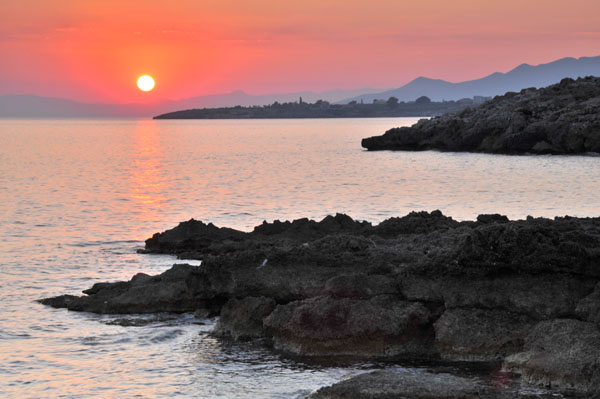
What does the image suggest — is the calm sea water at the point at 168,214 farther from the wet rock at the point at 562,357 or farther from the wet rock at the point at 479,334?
the wet rock at the point at 562,357

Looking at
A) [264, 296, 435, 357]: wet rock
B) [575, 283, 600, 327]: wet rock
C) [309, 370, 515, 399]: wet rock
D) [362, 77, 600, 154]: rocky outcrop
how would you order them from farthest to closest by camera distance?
[362, 77, 600, 154]: rocky outcrop, [264, 296, 435, 357]: wet rock, [575, 283, 600, 327]: wet rock, [309, 370, 515, 399]: wet rock

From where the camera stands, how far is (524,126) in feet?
251

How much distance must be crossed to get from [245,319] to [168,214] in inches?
933

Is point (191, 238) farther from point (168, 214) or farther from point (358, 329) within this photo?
point (168, 214)

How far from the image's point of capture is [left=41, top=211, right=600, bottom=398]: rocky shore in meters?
11.6

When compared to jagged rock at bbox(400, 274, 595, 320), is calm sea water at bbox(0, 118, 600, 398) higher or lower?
lower

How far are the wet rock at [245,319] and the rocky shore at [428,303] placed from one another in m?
0.02

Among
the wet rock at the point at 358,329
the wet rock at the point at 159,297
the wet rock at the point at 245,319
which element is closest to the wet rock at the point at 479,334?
the wet rock at the point at 358,329

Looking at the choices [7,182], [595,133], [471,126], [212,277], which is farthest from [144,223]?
[471,126]

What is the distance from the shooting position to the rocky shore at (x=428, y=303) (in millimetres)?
11561

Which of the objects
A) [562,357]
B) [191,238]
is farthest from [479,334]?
[191,238]

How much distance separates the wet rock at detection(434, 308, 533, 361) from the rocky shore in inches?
0.6

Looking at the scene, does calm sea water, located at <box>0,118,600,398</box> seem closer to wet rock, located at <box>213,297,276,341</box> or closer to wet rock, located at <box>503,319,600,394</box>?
wet rock, located at <box>213,297,276,341</box>

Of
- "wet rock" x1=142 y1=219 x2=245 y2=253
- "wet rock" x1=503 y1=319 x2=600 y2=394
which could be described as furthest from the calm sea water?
"wet rock" x1=503 y1=319 x2=600 y2=394
